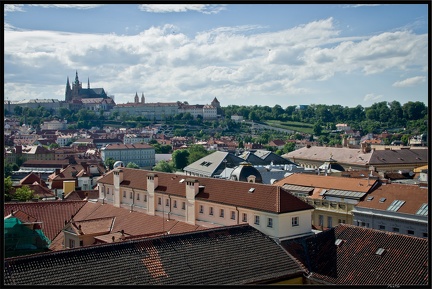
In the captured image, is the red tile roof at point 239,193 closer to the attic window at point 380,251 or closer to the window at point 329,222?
the attic window at point 380,251

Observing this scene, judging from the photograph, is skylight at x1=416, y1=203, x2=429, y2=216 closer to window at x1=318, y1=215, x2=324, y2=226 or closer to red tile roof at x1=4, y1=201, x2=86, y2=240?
window at x1=318, y1=215, x2=324, y2=226

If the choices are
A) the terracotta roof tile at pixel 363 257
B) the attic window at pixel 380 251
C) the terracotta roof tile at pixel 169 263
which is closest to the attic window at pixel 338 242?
the terracotta roof tile at pixel 363 257

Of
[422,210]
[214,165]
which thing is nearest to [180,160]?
[214,165]

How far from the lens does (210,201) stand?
25359 millimetres

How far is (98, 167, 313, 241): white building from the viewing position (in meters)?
22.2

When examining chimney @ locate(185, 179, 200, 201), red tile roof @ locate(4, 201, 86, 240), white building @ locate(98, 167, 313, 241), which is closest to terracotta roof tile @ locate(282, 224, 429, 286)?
white building @ locate(98, 167, 313, 241)

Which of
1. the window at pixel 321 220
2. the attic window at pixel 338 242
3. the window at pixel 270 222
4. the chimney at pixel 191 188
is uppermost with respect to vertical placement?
the chimney at pixel 191 188

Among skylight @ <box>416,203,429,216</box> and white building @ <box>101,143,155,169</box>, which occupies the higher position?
skylight @ <box>416,203,429,216</box>

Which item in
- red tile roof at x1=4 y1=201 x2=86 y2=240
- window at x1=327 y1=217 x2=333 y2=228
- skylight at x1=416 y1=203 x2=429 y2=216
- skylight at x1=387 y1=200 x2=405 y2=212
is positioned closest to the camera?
skylight at x1=416 y1=203 x2=429 y2=216

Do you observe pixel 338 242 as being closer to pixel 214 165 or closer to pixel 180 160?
pixel 214 165

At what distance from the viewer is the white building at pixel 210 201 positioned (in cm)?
2222

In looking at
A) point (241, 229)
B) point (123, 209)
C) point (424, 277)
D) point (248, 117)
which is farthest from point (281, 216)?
point (248, 117)

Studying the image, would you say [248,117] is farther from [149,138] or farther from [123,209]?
[123,209]

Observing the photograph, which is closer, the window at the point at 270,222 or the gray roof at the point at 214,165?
the window at the point at 270,222
